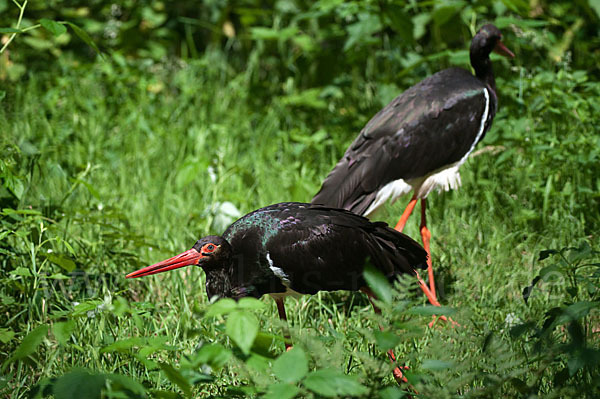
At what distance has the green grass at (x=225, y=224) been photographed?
75.0 inches

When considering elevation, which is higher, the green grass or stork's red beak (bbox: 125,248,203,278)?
stork's red beak (bbox: 125,248,203,278)

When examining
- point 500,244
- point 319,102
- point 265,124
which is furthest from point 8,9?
point 500,244

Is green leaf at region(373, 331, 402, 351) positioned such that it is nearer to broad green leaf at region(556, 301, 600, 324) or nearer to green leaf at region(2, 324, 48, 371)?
broad green leaf at region(556, 301, 600, 324)

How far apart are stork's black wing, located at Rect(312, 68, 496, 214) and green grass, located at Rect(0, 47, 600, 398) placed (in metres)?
0.40

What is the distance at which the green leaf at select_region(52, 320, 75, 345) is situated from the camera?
1.75m

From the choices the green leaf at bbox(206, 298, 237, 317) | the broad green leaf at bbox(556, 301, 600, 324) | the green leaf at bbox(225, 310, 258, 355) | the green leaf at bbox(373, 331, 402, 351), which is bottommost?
the broad green leaf at bbox(556, 301, 600, 324)

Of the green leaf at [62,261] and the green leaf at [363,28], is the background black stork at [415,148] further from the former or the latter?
the green leaf at [62,261]

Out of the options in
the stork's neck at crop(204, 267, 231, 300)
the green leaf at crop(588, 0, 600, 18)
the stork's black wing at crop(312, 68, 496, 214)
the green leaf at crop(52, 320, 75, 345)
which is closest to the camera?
the green leaf at crop(52, 320, 75, 345)

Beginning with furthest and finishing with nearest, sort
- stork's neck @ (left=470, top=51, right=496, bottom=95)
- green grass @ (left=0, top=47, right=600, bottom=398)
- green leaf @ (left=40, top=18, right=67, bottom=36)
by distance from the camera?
1. stork's neck @ (left=470, top=51, right=496, bottom=95)
2. green leaf @ (left=40, top=18, right=67, bottom=36)
3. green grass @ (left=0, top=47, right=600, bottom=398)

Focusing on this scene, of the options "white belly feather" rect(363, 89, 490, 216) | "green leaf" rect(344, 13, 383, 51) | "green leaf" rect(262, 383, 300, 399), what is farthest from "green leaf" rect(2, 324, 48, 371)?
"green leaf" rect(344, 13, 383, 51)

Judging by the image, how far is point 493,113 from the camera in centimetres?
373

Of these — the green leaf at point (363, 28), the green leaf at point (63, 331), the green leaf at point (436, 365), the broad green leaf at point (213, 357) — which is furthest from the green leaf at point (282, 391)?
the green leaf at point (363, 28)

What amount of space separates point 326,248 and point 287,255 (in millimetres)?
165

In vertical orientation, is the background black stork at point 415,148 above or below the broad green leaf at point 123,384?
below
